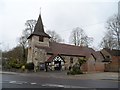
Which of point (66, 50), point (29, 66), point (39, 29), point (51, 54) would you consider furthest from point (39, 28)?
Result: point (29, 66)

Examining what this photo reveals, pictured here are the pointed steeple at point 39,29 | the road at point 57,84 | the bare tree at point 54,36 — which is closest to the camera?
the road at point 57,84

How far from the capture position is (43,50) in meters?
54.9

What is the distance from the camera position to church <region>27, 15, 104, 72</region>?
5132 centimetres

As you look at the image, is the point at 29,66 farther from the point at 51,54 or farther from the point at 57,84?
the point at 57,84

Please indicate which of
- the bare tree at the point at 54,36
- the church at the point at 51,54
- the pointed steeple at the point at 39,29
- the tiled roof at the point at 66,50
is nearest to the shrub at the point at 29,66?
the church at the point at 51,54

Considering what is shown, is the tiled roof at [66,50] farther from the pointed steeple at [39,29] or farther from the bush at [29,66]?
the bush at [29,66]

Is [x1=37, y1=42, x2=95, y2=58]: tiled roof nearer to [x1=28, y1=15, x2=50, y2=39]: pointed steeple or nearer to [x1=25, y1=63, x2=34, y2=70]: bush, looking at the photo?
[x1=28, y1=15, x2=50, y2=39]: pointed steeple

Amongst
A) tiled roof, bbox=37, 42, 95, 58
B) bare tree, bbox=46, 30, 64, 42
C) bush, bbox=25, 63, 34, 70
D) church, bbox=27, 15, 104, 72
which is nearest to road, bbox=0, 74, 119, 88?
church, bbox=27, 15, 104, 72

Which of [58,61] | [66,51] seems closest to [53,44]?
[66,51]

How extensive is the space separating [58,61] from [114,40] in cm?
1386

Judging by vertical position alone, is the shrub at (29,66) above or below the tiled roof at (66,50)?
below

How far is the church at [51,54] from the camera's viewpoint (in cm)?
5132

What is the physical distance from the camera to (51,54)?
183 feet

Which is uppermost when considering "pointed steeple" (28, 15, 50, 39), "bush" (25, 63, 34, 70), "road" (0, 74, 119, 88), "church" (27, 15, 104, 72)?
"pointed steeple" (28, 15, 50, 39)
